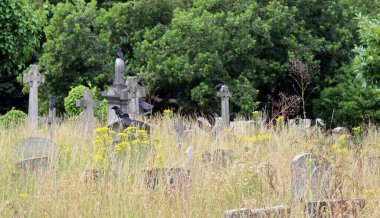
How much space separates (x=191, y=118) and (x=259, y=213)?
40.6 feet

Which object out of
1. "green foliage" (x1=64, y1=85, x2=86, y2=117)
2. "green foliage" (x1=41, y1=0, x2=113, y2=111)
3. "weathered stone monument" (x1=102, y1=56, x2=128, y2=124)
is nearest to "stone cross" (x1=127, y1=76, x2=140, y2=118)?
"weathered stone monument" (x1=102, y1=56, x2=128, y2=124)

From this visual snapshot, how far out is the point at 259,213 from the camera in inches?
211

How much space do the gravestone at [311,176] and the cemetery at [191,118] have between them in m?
0.02

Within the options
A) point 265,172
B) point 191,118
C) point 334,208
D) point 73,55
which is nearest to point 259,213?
point 334,208

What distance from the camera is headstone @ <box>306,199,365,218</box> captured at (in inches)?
211

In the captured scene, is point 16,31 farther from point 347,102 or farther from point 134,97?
point 347,102

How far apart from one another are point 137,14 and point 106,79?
281 centimetres

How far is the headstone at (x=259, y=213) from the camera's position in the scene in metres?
5.27

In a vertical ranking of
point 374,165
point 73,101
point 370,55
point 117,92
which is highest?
point 73,101

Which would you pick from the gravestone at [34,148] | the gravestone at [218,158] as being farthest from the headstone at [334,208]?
the gravestone at [34,148]

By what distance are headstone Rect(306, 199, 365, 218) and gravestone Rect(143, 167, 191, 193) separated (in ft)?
4.30

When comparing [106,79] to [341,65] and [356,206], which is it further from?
[356,206]

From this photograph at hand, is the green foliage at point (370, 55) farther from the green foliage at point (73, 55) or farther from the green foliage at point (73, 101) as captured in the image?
the green foliage at point (73, 55)

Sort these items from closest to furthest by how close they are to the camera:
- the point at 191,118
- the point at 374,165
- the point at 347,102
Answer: the point at 374,165, the point at 191,118, the point at 347,102
